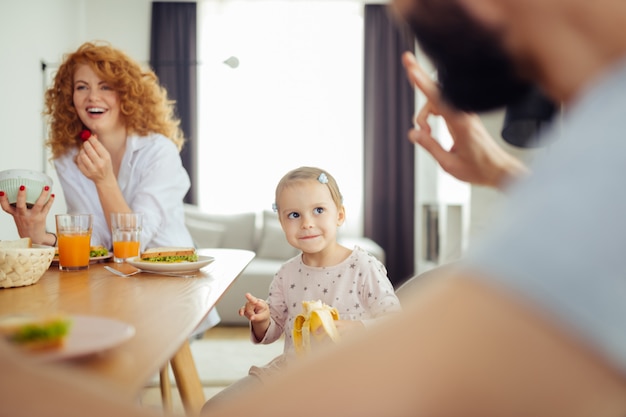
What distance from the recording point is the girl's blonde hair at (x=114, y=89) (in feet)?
7.36

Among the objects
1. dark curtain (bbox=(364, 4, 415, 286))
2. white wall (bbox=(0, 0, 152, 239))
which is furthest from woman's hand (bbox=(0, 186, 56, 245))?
dark curtain (bbox=(364, 4, 415, 286))

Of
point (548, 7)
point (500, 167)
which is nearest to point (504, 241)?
point (548, 7)

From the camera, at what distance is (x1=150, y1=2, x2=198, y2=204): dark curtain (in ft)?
19.4

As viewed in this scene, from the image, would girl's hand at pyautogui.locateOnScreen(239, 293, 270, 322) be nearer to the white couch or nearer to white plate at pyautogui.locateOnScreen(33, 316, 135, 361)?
white plate at pyautogui.locateOnScreen(33, 316, 135, 361)

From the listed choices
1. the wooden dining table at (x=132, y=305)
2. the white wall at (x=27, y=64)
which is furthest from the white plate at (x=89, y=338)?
the white wall at (x=27, y=64)

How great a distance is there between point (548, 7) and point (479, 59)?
0.33ft

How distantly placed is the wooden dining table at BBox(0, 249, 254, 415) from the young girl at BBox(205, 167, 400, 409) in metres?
0.16

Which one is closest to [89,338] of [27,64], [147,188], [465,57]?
[465,57]

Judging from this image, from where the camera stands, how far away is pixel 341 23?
240 inches

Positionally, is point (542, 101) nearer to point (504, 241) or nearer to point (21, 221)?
point (504, 241)

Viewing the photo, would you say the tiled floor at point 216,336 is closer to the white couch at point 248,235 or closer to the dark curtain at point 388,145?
the white couch at point 248,235

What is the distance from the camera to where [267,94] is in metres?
6.05

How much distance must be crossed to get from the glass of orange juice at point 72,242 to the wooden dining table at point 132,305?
0.03m

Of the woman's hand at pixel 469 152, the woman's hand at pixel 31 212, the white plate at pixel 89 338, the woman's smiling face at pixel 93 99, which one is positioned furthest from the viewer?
the woman's smiling face at pixel 93 99
